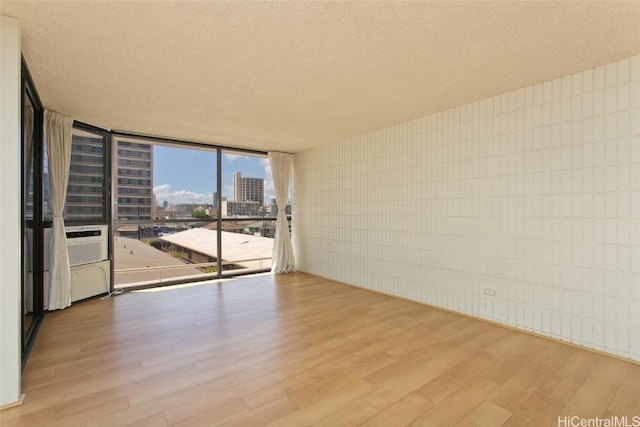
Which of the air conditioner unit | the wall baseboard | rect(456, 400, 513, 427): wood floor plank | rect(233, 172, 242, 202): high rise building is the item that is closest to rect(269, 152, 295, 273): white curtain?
rect(233, 172, 242, 202): high rise building

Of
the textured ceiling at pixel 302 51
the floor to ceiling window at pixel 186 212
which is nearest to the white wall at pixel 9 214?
the textured ceiling at pixel 302 51

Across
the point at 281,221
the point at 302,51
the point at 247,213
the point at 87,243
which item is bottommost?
the point at 87,243

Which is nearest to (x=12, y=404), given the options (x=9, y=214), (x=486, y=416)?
(x=9, y=214)

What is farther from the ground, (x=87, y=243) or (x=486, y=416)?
(x=87, y=243)

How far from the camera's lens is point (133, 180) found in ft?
16.0

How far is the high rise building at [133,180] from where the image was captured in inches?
186

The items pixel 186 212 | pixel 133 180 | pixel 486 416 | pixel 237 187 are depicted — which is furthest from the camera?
pixel 237 187

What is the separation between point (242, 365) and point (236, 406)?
51 cm

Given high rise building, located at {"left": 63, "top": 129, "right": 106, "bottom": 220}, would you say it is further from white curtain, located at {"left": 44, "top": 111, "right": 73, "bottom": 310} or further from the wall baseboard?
the wall baseboard

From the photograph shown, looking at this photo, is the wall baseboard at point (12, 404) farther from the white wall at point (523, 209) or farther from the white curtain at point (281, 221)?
the white curtain at point (281, 221)

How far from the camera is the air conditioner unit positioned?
4.01 meters

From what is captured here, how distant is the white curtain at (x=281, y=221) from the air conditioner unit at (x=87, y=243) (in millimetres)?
2795

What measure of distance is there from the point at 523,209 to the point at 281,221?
13.6ft

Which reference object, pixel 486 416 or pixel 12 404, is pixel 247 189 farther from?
pixel 486 416
